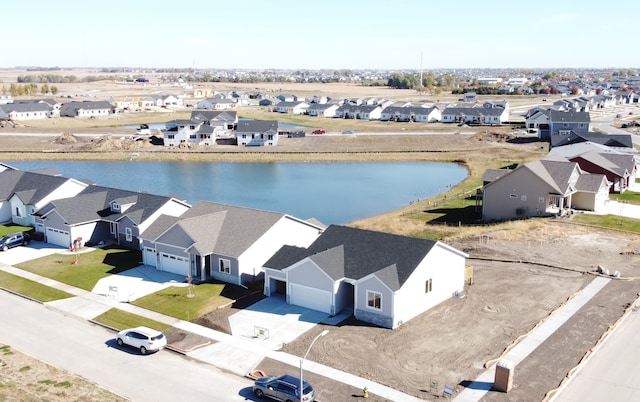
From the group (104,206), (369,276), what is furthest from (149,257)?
(369,276)

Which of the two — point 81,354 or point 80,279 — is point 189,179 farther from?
point 81,354

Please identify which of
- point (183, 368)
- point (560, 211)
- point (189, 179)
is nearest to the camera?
point (183, 368)

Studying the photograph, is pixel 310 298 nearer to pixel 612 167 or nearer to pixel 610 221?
pixel 610 221

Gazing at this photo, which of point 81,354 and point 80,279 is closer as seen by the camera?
point 81,354

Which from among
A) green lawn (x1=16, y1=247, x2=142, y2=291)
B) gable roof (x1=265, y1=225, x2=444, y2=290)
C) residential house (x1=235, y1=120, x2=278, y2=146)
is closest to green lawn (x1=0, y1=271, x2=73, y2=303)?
green lawn (x1=16, y1=247, x2=142, y2=291)

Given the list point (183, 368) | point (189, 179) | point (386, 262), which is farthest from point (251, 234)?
point (189, 179)
